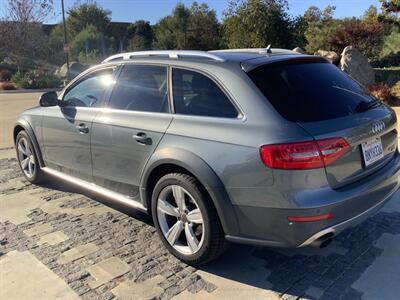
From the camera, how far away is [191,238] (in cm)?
339

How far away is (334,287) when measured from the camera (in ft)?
10.1

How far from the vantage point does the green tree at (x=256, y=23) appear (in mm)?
20781

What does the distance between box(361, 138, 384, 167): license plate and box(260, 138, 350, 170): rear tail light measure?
0.46 m

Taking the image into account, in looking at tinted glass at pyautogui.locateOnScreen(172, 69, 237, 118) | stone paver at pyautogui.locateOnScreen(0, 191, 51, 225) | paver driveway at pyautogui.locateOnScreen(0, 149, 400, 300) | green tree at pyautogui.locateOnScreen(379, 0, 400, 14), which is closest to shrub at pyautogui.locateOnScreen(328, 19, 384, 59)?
green tree at pyautogui.locateOnScreen(379, 0, 400, 14)

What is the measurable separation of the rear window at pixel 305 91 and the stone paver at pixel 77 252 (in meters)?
2.04

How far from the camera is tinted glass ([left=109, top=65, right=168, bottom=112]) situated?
3.66m

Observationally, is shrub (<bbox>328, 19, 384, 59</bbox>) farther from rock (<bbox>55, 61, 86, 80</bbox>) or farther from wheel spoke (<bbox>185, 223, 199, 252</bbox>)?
wheel spoke (<bbox>185, 223, 199, 252</bbox>)


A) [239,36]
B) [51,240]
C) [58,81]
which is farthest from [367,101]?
[58,81]

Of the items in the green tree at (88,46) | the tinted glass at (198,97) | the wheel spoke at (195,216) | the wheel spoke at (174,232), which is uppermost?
the green tree at (88,46)

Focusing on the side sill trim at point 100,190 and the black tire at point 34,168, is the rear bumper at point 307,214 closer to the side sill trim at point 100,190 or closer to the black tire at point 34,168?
the side sill trim at point 100,190

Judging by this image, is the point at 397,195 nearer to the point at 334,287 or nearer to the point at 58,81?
the point at 334,287

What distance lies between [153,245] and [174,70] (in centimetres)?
155

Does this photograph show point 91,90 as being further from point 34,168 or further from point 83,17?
point 83,17

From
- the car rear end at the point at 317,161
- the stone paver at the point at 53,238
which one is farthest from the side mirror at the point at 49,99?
the car rear end at the point at 317,161
